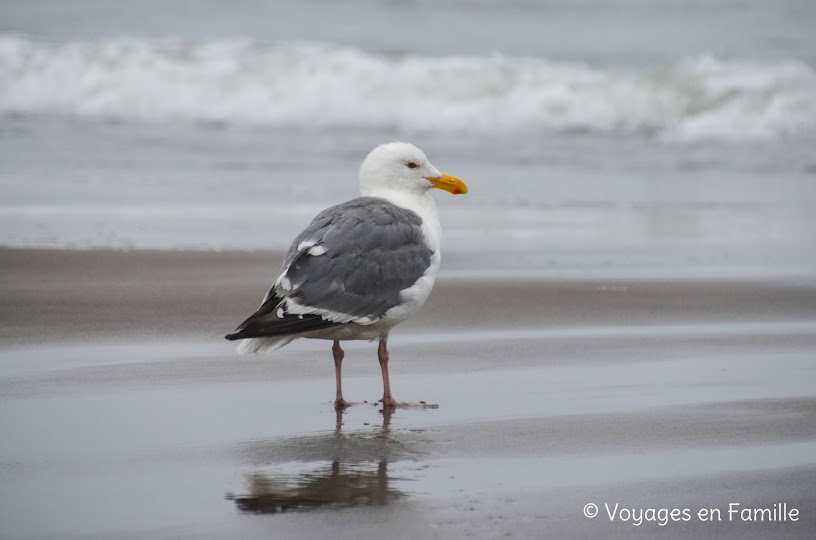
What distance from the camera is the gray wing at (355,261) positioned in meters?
5.07

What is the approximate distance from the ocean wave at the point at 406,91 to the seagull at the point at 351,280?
38.8 feet

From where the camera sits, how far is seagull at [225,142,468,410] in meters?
4.95

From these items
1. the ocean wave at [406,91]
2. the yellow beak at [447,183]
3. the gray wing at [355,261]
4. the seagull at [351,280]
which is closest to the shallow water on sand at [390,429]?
the seagull at [351,280]

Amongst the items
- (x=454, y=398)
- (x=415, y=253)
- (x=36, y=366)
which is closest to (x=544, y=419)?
(x=454, y=398)

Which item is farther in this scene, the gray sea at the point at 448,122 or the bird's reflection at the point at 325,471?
the gray sea at the point at 448,122

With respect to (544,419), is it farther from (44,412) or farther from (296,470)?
(44,412)

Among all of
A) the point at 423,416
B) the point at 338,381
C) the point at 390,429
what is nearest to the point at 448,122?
the point at 338,381

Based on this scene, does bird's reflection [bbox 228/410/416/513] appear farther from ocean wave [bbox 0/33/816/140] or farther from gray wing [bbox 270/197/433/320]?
ocean wave [bbox 0/33/816/140]

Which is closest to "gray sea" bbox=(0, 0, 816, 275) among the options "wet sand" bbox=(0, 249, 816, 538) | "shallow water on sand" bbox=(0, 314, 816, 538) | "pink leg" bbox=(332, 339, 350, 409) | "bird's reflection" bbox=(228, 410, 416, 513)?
"wet sand" bbox=(0, 249, 816, 538)

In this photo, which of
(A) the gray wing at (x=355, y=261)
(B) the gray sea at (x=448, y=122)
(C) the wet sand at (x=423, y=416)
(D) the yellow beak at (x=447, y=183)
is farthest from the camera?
(B) the gray sea at (x=448, y=122)

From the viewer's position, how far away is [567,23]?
26906 millimetres

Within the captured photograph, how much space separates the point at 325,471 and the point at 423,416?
0.89 meters

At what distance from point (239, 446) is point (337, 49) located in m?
18.4

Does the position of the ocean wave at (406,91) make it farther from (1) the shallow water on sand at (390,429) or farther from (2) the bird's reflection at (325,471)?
(2) the bird's reflection at (325,471)
